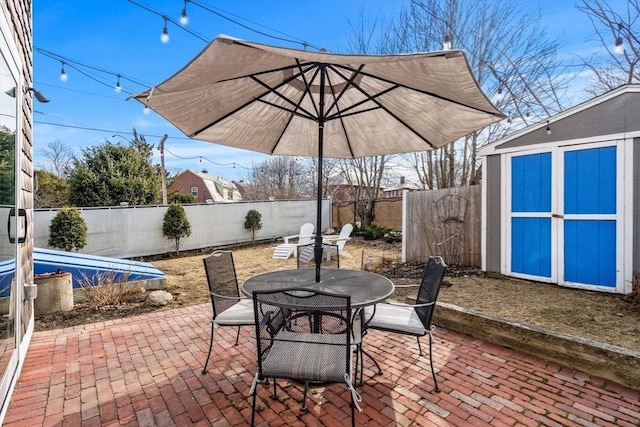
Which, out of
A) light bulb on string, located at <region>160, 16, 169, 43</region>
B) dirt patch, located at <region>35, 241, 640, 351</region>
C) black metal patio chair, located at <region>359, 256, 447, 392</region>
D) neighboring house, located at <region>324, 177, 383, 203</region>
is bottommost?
dirt patch, located at <region>35, 241, 640, 351</region>

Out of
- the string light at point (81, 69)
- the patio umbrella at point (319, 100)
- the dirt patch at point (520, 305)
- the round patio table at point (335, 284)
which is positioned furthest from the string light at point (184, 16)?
the round patio table at point (335, 284)

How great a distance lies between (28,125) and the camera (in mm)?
3062

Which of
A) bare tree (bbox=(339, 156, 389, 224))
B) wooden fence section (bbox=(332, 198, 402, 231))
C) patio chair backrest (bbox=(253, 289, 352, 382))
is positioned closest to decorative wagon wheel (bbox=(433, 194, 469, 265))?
patio chair backrest (bbox=(253, 289, 352, 382))

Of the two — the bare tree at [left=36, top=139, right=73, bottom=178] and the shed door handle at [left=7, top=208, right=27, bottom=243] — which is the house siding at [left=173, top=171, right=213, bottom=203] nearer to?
the bare tree at [left=36, top=139, right=73, bottom=178]

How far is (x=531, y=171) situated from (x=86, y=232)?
9.50 metres

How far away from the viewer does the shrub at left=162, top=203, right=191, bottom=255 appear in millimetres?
9172

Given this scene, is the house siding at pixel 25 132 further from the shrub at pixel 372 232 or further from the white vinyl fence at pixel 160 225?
the shrub at pixel 372 232

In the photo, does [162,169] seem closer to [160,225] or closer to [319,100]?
[160,225]

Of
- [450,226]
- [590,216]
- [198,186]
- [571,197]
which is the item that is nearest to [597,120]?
[571,197]

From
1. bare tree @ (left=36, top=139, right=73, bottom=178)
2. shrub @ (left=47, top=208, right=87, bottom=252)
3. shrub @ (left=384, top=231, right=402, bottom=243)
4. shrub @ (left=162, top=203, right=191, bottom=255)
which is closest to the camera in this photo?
shrub @ (left=47, top=208, right=87, bottom=252)

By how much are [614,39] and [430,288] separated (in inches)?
348

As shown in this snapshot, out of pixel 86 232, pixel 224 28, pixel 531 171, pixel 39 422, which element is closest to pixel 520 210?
pixel 531 171

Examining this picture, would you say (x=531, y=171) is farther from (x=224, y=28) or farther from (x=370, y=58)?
(x=224, y=28)

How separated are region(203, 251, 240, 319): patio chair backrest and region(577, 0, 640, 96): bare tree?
28.0 ft
